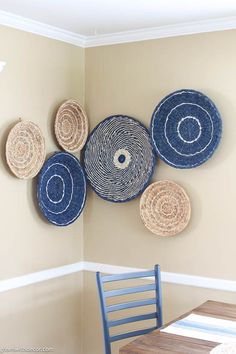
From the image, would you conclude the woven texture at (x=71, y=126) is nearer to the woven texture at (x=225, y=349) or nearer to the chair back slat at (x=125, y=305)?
the chair back slat at (x=125, y=305)

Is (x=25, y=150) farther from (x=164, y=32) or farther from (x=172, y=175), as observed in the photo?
(x=164, y=32)

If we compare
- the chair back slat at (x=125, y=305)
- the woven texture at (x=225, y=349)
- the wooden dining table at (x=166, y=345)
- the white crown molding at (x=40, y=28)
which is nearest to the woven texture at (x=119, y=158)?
the white crown molding at (x=40, y=28)

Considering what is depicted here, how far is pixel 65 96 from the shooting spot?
390cm

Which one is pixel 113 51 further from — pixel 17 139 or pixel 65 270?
pixel 65 270

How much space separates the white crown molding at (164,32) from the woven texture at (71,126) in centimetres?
50

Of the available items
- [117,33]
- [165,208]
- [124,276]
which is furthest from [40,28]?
[124,276]

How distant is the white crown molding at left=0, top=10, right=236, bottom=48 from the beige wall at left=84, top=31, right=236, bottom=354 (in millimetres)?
43

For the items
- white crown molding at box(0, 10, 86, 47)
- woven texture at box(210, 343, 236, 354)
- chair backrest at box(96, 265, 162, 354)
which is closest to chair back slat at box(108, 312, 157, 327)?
chair backrest at box(96, 265, 162, 354)

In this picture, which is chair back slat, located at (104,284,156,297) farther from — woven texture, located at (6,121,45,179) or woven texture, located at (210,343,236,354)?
woven texture, located at (6,121,45,179)

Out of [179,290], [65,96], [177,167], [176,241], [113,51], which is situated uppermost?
[113,51]

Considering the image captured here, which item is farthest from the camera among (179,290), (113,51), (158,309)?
(113,51)

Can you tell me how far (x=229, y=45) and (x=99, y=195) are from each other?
4.46 feet

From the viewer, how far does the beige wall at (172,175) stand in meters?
3.48

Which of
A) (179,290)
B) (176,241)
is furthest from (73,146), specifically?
(179,290)
